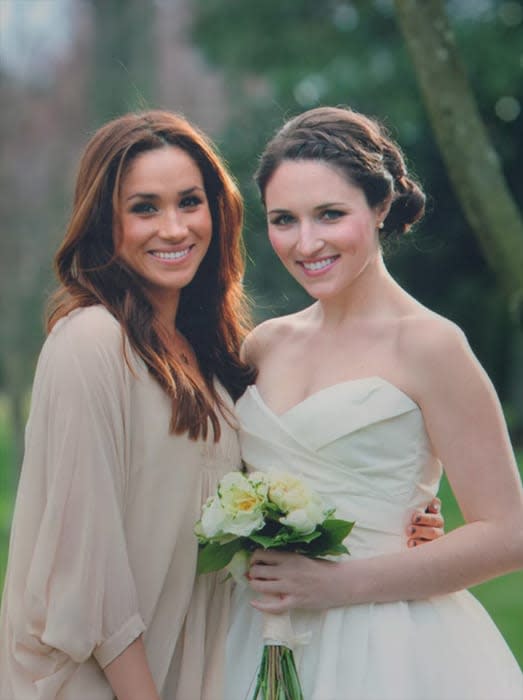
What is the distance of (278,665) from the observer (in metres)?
3.35

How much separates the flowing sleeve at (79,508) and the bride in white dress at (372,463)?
425 mm

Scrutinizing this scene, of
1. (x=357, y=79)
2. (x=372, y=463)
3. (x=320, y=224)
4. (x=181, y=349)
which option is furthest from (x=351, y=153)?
(x=357, y=79)

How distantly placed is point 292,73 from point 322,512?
10190 mm

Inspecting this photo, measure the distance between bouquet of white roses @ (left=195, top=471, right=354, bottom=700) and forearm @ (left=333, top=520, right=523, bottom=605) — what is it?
0.13 metres

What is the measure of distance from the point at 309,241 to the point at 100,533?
1086mm

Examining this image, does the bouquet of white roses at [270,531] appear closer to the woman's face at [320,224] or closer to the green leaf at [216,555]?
the green leaf at [216,555]

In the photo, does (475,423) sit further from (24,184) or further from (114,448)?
(24,184)

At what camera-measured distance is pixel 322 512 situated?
3.24m

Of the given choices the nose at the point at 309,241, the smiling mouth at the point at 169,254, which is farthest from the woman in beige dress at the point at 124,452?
the nose at the point at 309,241

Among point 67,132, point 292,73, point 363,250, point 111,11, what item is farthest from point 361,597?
point 111,11

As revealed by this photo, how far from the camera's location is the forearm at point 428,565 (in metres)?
3.42

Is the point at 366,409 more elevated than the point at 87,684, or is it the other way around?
the point at 366,409

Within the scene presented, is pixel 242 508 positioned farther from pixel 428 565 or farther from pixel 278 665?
pixel 428 565

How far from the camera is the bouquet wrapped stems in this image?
3.33 m
